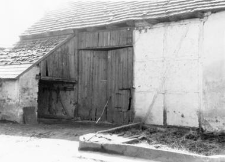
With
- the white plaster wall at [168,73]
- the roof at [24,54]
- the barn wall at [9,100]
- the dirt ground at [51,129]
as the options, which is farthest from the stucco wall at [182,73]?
the barn wall at [9,100]

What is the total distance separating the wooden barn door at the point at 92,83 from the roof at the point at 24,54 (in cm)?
149

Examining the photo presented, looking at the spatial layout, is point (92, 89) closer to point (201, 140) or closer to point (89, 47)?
point (89, 47)

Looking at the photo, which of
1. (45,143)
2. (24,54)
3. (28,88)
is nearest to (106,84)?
(28,88)

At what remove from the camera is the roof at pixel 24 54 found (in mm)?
12594

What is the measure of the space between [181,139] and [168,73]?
2.99m

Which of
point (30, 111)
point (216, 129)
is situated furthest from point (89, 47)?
point (216, 129)

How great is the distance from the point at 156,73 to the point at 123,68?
1.62m

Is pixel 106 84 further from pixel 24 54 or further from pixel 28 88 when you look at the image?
pixel 24 54

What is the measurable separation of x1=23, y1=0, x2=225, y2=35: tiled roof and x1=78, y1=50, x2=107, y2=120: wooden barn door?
142cm

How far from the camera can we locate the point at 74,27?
45.0ft

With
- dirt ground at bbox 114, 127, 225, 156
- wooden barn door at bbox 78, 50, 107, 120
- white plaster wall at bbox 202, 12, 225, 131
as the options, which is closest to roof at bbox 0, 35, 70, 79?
wooden barn door at bbox 78, 50, 107, 120

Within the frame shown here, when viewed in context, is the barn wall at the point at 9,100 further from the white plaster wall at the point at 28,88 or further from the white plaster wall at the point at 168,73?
the white plaster wall at the point at 168,73

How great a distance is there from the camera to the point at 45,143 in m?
8.96

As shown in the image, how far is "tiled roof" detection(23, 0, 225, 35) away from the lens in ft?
35.6
